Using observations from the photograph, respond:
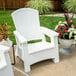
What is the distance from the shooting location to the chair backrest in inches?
121

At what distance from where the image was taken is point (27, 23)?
3.22m

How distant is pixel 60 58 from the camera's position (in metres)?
3.24

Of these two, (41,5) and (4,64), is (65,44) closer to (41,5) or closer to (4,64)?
(4,64)

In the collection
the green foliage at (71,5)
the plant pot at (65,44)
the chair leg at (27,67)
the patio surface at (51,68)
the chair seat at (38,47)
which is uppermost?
the green foliage at (71,5)

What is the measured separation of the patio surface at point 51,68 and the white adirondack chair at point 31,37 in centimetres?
12

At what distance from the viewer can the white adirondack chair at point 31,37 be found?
2.69 metres

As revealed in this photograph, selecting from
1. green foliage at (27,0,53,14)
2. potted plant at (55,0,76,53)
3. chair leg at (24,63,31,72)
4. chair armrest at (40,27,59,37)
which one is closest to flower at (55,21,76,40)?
potted plant at (55,0,76,53)

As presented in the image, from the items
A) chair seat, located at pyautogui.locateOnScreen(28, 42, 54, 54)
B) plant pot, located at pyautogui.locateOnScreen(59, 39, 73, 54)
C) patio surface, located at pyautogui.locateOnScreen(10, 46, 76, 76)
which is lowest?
patio surface, located at pyautogui.locateOnScreen(10, 46, 76, 76)

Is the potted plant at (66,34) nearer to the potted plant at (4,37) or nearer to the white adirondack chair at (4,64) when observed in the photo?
the potted plant at (4,37)

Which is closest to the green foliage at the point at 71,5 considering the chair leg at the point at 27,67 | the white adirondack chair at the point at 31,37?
the white adirondack chair at the point at 31,37

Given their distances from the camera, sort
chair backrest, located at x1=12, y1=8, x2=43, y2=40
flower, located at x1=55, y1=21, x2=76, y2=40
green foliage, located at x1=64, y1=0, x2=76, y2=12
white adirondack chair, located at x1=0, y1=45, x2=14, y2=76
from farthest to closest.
→ 1. green foliage, located at x1=64, y1=0, x2=76, y2=12
2. flower, located at x1=55, y1=21, x2=76, y2=40
3. chair backrest, located at x1=12, y1=8, x2=43, y2=40
4. white adirondack chair, located at x1=0, y1=45, x2=14, y2=76

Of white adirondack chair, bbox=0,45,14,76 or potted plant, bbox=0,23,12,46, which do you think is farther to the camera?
potted plant, bbox=0,23,12,46

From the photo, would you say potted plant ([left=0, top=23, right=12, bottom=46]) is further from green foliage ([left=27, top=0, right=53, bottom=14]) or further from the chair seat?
green foliage ([left=27, top=0, right=53, bottom=14])

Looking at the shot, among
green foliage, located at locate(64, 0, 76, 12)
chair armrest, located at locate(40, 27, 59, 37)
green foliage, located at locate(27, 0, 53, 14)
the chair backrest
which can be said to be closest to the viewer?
chair armrest, located at locate(40, 27, 59, 37)
